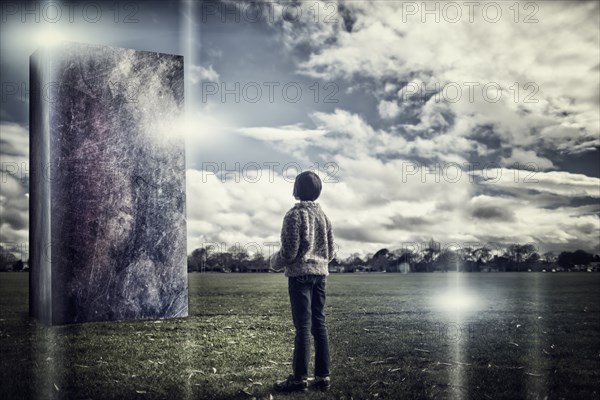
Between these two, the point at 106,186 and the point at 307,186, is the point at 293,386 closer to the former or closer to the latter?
the point at 307,186

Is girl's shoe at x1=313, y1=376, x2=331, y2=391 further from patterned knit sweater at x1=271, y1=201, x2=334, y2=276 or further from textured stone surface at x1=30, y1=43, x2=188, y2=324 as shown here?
textured stone surface at x1=30, y1=43, x2=188, y2=324

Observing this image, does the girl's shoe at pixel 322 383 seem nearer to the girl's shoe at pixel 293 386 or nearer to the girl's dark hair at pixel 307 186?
the girl's shoe at pixel 293 386

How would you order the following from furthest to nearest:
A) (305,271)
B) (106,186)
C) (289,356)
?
(106,186)
(289,356)
(305,271)

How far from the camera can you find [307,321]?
5883mm

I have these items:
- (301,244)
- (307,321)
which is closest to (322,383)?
(307,321)

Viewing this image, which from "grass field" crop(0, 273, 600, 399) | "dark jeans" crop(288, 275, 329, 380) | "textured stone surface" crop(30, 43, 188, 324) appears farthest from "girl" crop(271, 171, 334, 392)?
"textured stone surface" crop(30, 43, 188, 324)

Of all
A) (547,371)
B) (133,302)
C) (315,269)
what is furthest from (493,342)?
(133,302)

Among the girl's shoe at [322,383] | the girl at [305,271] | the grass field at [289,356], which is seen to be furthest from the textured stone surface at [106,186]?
the girl's shoe at [322,383]

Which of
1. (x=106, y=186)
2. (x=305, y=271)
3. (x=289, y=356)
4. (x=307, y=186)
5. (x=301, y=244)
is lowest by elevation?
(x=289, y=356)

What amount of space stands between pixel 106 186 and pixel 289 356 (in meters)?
4.90

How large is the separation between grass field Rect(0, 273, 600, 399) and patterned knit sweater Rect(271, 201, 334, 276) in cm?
122

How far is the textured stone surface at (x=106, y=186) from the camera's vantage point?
33.6 feet

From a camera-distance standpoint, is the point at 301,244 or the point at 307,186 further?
the point at 307,186

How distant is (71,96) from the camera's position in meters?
10.4
